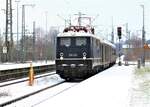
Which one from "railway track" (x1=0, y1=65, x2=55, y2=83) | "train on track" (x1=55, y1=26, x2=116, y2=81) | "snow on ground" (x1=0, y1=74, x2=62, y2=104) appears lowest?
"snow on ground" (x1=0, y1=74, x2=62, y2=104)

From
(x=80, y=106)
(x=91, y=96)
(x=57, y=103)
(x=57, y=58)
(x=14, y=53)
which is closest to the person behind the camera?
(x=80, y=106)

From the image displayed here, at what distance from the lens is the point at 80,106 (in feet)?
56.1

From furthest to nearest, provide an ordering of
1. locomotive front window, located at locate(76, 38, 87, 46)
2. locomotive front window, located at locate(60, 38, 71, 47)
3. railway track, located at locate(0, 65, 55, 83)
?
railway track, located at locate(0, 65, 55, 83) → locomotive front window, located at locate(76, 38, 87, 46) → locomotive front window, located at locate(60, 38, 71, 47)

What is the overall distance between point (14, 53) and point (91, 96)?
8334 cm

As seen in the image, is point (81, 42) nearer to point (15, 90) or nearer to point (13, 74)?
point (13, 74)

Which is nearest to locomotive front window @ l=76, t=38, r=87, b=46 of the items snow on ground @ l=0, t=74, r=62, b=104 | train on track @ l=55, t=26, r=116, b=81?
train on track @ l=55, t=26, r=116, b=81

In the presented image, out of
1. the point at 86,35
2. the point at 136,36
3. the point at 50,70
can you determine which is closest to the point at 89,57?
the point at 86,35

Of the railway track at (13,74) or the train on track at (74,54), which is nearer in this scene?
the train on track at (74,54)

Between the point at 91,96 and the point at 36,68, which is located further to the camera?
the point at 36,68

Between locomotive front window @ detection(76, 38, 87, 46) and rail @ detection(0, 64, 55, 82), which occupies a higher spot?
locomotive front window @ detection(76, 38, 87, 46)

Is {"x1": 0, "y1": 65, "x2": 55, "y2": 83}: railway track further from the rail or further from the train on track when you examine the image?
the train on track

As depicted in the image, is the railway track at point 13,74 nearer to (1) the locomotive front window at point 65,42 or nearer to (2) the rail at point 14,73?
(2) the rail at point 14,73

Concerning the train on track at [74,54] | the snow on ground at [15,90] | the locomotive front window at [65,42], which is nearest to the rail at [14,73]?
the train on track at [74,54]

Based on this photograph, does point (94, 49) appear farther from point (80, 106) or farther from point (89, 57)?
point (80, 106)
